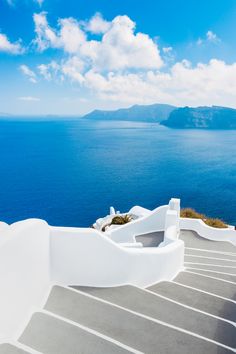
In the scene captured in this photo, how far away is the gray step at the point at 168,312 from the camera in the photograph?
4125 mm

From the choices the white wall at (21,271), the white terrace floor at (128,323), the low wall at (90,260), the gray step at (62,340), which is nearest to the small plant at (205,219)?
the white terrace floor at (128,323)

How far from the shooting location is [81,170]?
7212cm

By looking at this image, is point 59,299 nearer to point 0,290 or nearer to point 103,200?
point 0,290

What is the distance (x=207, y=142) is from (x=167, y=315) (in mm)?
120280

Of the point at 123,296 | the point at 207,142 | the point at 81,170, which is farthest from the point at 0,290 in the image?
the point at 207,142

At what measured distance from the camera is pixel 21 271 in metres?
3.81

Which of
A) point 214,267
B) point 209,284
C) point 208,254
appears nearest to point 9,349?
point 209,284

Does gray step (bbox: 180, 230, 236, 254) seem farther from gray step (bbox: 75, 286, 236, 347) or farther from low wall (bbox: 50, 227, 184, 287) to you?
gray step (bbox: 75, 286, 236, 347)

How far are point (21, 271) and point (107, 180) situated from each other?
59203mm

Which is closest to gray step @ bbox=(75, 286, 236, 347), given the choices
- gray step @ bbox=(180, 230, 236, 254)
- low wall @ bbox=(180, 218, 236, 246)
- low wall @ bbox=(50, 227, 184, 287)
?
low wall @ bbox=(50, 227, 184, 287)

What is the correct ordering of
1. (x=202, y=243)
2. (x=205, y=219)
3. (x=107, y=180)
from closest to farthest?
(x=202, y=243), (x=205, y=219), (x=107, y=180)

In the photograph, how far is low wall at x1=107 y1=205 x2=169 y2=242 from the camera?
11.9 metres

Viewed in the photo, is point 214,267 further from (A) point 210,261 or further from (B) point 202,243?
(B) point 202,243

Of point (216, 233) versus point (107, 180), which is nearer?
point (216, 233)
